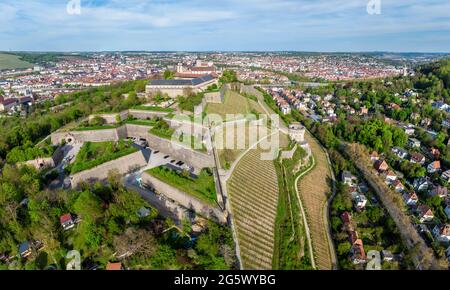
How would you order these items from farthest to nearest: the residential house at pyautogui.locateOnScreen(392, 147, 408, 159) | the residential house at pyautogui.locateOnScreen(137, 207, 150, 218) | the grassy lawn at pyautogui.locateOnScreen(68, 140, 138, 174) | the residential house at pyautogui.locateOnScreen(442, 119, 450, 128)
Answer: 1. the residential house at pyautogui.locateOnScreen(442, 119, 450, 128)
2. the residential house at pyautogui.locateOnScreen(392, 147, 408, 159)
3. the grassy lawn at pyautogui.locateOnScreen(68, 140, 138, 174)
4. the residential house at pyautogui.locateOnScreen(137, 207, 150, 218)

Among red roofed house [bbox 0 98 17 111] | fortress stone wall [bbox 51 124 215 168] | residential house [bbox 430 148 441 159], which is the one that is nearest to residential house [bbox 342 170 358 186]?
residential house [bbox 430 148 441 159]

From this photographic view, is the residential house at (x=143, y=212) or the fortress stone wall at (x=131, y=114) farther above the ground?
the fortress stone wall at (x=131, y=114)

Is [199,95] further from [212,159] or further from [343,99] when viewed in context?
[343,99]

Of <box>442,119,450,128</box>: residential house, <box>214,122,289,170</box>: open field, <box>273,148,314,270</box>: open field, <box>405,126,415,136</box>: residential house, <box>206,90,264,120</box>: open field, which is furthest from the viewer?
<box>442,119,450,128</box>: residential house

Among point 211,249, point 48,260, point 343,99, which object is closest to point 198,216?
point 211,249

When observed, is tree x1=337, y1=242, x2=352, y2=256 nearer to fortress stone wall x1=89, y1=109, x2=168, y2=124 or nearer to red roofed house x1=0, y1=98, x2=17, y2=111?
fortress stone wall x1=89, y1=109, x2=168, y2=124

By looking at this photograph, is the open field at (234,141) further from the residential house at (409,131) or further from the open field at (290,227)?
the residential house at (409,131)

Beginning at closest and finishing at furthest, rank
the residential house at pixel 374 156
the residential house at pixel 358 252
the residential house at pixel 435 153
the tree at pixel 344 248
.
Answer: the residential house at pixel 358 252 < the tree at pixel 344 248 < the residential house at pixel 374 156 < the residential house at pixel 435 153

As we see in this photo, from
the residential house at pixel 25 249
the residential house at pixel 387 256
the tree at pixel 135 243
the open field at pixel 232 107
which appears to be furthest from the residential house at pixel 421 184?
the residential house at pixel 25 249
